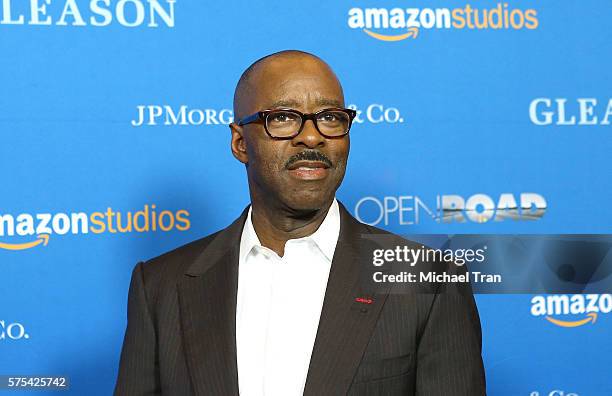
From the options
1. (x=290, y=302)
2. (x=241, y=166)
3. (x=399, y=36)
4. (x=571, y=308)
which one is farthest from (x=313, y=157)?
(x=571, y=308)

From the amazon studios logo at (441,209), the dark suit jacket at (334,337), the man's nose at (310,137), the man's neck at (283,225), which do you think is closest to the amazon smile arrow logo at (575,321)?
the amazon studios logo at (441,209)

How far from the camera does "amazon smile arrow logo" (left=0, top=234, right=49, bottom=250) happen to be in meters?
2.32

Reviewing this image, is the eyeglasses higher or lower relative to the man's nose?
higher

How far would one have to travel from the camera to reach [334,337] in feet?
4.38

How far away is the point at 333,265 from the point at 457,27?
124cm

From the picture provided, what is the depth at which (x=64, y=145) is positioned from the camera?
2.33 m

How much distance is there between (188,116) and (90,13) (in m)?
0.39

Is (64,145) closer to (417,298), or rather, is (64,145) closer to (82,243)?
(82,243)

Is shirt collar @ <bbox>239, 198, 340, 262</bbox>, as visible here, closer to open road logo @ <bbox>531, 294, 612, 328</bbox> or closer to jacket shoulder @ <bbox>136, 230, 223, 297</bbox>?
jacket shoulder @ <bbox>136, 230, 223, 297</bbox>

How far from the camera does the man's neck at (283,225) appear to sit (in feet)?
4.79

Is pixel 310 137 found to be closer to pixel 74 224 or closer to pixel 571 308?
pixel 74 224

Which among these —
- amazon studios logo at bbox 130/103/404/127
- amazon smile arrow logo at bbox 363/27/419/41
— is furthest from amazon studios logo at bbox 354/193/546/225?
amazon smile arrow logo at bbox 363/27/419/41

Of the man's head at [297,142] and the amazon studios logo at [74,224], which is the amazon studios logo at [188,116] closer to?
the amazon studios logo at [74,224]

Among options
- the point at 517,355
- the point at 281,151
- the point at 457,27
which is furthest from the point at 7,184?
the point at 517,355
